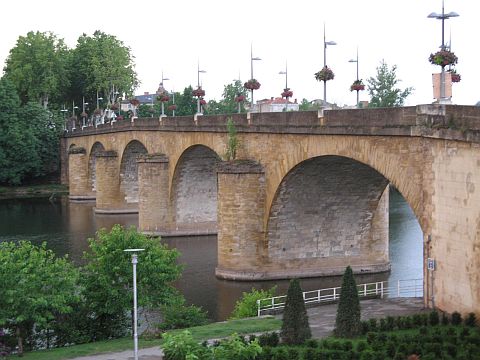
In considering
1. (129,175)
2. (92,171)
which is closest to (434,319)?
(129,175)

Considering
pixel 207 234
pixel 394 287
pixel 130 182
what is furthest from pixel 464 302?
pixel 130 182

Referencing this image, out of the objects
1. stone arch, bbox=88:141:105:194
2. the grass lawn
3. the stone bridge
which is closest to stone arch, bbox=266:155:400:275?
the stone bridge

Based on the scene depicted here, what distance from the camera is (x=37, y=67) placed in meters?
100

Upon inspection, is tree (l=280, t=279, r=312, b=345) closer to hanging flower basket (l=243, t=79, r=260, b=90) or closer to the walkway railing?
the walkway railing

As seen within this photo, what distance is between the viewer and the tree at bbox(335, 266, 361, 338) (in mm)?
22000

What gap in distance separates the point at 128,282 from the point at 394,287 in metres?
14.4

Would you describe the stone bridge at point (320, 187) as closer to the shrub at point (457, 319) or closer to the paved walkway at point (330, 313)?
the shrub at point (457, 319)

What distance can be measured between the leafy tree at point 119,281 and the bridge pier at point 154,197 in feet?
85.0

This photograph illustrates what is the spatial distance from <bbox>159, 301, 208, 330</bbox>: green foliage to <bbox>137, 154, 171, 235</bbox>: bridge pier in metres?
24.8

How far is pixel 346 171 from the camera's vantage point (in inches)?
1426

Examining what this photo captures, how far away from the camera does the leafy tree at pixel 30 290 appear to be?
23047 mm

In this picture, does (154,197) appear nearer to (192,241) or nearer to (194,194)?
(194,194)

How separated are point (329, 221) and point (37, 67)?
231 ft

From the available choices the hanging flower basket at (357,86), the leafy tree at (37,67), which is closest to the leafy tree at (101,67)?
the leafy tree at (37,67)
